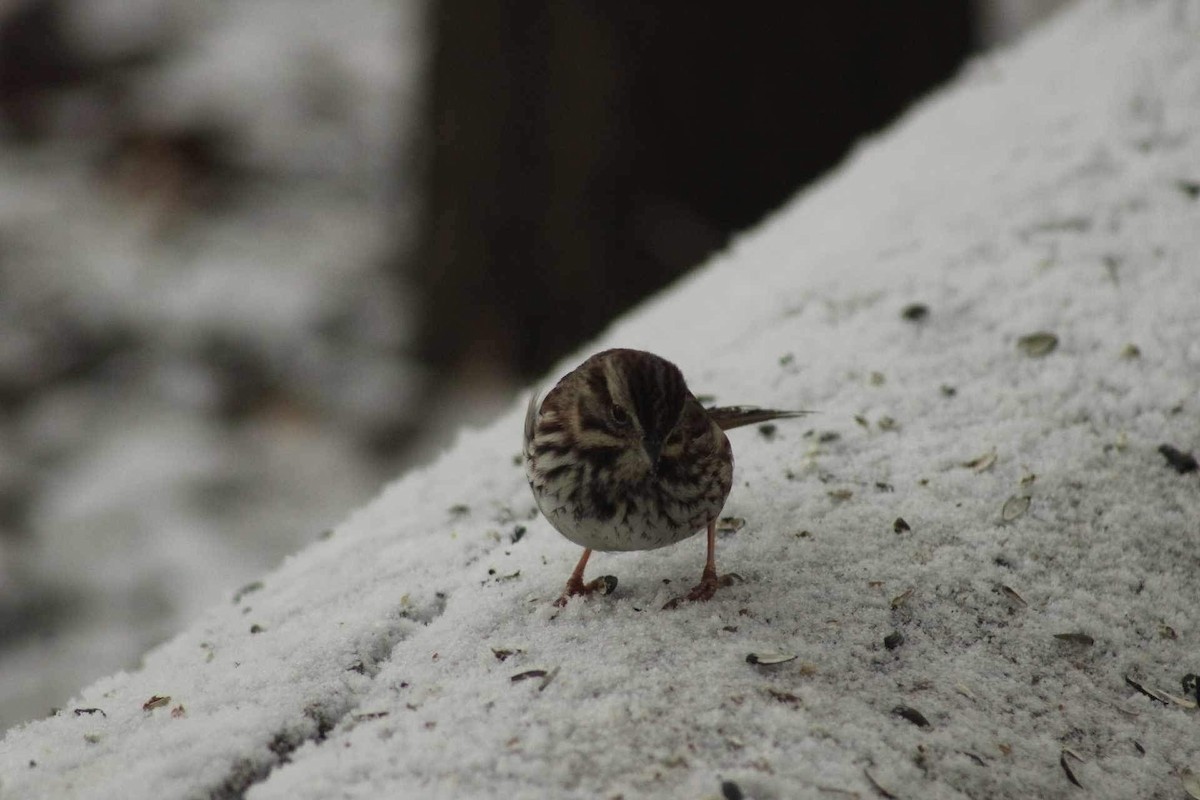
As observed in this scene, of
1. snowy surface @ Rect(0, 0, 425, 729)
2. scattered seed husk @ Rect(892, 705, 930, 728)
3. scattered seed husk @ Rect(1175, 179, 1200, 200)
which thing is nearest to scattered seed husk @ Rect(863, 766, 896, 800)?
scattered seed husk @ Rect(892, 705, 930, 728)

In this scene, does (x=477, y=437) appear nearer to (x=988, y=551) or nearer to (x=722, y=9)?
(x=988, y=551)

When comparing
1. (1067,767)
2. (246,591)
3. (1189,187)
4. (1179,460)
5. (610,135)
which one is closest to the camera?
(1067,767)

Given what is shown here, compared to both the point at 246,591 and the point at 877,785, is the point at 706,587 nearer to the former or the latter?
the point at 877,785

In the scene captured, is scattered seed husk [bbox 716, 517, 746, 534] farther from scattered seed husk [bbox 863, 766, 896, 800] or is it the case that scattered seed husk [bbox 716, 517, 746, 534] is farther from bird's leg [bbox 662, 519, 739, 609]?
scattered seed husk [bbox 863, 766, 896, 800]

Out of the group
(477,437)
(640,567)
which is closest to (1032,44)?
(477,437)

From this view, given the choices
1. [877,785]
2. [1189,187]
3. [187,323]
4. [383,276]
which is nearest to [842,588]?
[877,785]

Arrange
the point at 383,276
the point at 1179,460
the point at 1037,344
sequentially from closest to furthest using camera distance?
the point at 1179,460, the point at 1037,344, the point at 383,276

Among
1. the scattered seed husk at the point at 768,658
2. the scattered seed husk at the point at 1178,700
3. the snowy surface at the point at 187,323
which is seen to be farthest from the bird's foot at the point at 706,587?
the snowy surface at the point at 187,323
